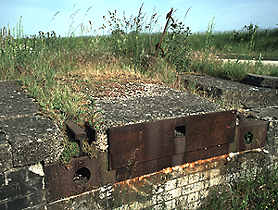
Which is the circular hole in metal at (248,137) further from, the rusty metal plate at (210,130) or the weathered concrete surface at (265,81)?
the weathered concrete surface at (265,81)

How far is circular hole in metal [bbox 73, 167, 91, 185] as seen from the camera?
6.44ft

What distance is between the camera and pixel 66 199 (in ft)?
6.28

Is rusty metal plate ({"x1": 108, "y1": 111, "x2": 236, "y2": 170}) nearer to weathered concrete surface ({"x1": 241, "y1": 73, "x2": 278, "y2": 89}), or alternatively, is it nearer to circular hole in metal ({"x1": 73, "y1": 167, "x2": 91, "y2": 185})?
circular hole in metal ({"x1": 73, "y1": 167, "x2": 91, "y2": 185})

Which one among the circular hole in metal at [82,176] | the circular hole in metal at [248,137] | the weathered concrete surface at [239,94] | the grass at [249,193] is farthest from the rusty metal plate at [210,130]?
the circular hole in metal at [82,176]

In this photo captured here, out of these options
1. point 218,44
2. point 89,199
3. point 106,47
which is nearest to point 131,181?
point 89,199

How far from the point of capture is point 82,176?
2035 mm

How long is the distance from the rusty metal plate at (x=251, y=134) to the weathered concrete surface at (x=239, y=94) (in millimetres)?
457

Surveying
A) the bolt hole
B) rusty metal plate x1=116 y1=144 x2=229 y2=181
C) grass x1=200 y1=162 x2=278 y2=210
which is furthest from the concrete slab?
grass x1=200 y1=162 x2=278 y2=210

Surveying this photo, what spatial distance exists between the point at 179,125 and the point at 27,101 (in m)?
1.38

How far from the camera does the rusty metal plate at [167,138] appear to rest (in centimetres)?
202

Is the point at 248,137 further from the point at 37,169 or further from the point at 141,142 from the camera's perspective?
the point at 37,169

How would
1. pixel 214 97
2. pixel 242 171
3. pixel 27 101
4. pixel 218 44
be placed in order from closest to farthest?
pixel 27 101
pixel 242 171
pixel 214 97
pixel 218 44

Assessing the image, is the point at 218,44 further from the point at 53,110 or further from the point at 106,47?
the point at 53,110

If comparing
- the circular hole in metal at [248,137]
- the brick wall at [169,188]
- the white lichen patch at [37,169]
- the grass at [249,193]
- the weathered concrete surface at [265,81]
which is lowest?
the grass at [249,193]
